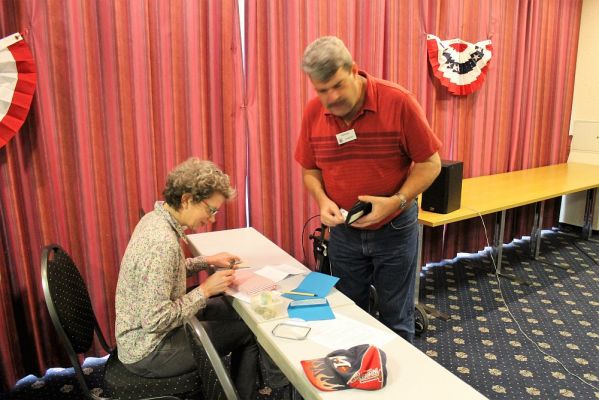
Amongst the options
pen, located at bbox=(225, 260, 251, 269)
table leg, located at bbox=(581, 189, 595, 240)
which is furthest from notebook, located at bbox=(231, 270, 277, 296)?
table leg, located at bbox=(581, 189, 595, 240)

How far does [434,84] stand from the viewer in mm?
3605

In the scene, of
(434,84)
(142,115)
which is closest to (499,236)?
(434,84)

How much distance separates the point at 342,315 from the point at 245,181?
1458mm

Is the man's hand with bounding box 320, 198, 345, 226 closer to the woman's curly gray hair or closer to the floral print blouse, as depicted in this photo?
the woman's curly gray hair

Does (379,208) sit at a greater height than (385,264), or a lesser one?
greater

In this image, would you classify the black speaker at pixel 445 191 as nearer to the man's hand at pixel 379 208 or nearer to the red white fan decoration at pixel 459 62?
the red white fan decoration at pixel 459 62

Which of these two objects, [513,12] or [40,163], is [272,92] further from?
[513,12]

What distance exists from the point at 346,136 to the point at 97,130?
1316 mm

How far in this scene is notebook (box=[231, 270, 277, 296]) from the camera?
1741 mm

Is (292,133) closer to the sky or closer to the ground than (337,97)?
closer to the ground

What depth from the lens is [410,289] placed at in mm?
1935

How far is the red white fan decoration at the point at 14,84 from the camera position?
204 cm

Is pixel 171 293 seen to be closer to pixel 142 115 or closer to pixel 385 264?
pixel 385 264

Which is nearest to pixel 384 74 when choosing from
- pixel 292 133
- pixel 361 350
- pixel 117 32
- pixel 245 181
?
pixel 292 133
